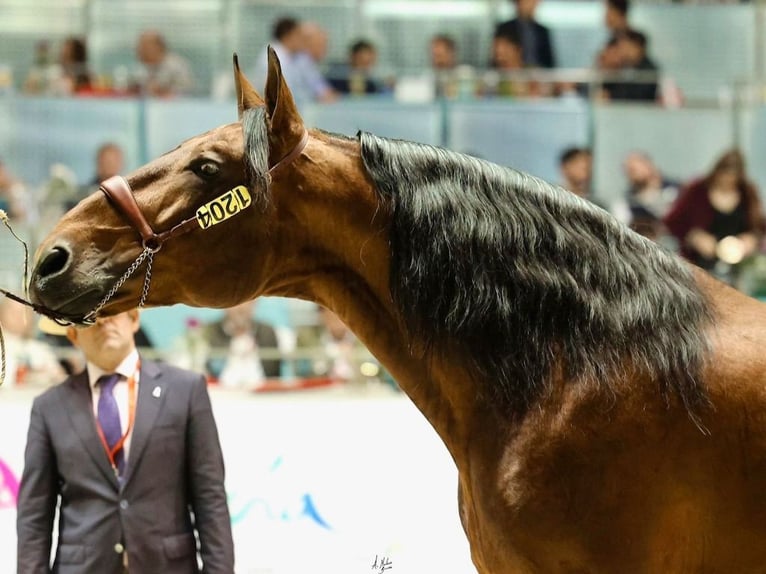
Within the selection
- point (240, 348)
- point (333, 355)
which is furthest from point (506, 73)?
point (240, 348)

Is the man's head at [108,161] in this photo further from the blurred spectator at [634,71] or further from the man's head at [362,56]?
the blurred spectator at [634,71]

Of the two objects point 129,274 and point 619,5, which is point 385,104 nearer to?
point 619,5

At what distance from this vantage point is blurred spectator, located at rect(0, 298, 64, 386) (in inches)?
230

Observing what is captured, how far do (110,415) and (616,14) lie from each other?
22.0 feet

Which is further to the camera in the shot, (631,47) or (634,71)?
(631,47)

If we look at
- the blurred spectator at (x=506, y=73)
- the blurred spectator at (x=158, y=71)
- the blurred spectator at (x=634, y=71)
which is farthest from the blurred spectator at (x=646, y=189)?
the blurred spectator at (x=158, y=71)

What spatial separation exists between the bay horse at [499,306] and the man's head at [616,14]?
6611 millimetres

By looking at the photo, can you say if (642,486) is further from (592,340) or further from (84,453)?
(84,453)

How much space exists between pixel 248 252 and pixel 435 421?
0.62 m

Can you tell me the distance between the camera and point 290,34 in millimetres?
8359

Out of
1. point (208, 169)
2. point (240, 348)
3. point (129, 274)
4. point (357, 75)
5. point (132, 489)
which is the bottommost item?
point (240, 348)

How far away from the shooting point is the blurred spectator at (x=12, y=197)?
7191 millimetres

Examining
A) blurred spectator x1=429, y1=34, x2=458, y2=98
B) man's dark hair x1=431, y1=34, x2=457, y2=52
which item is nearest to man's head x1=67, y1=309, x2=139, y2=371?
blurred spectator x1=429, y1=34, x2=458, y2=98

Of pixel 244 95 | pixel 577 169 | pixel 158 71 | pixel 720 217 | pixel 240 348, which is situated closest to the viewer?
pixel 244 95
